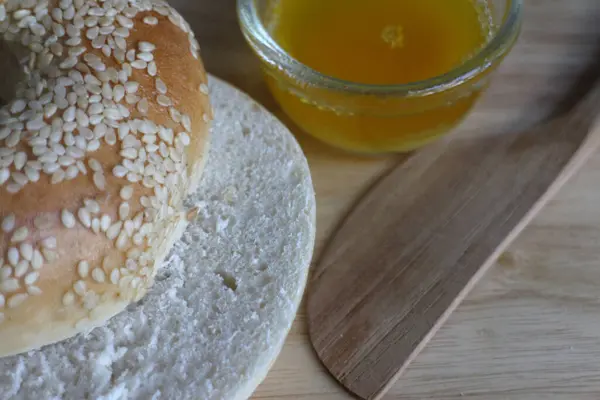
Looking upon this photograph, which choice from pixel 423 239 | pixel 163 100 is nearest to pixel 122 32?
pixel 163 100

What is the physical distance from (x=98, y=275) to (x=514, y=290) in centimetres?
84

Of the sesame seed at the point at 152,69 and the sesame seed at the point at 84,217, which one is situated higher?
the sesame seed at the point at 152,69

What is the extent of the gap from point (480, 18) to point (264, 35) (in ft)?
1.75

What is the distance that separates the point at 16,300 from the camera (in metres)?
1.03

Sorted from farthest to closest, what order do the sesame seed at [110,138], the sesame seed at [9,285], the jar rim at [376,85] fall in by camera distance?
the jar rim at [376,85], the sesame seed at [110,138], the sesame seed at [9,285]

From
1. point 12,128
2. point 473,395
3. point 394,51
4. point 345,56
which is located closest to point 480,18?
point 394,51

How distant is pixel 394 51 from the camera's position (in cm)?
157

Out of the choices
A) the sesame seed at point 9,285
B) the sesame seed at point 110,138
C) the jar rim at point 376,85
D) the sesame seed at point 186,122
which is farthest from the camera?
the jar rim at point 376,85

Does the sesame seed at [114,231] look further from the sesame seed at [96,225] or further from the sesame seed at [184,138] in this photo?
the sesame seed at [184,138]

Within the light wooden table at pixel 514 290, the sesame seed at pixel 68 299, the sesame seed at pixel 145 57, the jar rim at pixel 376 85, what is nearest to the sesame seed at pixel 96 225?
the sesame seed at pixel 68 299

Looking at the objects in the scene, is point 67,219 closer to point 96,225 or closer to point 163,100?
point 96,225

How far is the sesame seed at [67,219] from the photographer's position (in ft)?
3.43

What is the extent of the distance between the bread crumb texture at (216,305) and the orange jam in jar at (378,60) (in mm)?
139


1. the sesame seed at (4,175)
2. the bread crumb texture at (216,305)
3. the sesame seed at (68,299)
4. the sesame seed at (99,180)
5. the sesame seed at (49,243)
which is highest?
the sesame seed at (99,180)
